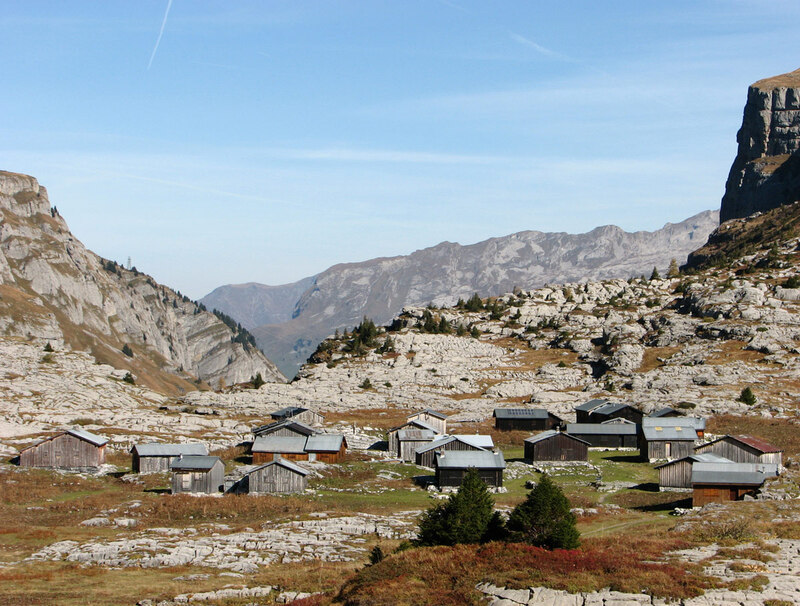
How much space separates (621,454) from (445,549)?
5658 centimetres

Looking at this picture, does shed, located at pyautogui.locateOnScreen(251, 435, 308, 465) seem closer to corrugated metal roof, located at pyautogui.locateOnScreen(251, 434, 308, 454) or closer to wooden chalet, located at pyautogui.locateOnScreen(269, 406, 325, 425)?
corrugated metal roof, located at pyautogui.locateOnScreen(251, 434, 308, 454)

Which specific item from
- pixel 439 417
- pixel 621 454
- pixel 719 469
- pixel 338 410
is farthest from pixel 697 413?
pixel 338 410

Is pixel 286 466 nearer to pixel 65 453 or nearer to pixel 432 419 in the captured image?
pixel 65 453

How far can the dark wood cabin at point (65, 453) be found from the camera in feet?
259

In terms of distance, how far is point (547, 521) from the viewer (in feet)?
129

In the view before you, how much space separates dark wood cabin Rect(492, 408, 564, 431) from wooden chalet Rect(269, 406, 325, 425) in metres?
24.4

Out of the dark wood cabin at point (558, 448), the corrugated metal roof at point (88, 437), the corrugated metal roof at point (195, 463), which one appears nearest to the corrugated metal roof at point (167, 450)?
the corrugated metal roof at point (88, 437)

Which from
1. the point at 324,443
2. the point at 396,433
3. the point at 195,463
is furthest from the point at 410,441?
the point at 195,463

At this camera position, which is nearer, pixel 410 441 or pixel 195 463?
pixel 195 463

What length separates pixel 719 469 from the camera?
61938mm

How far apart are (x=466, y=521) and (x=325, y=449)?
140 ft

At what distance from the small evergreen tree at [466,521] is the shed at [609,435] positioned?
54.8 meters

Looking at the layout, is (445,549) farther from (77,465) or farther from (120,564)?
(77,465)

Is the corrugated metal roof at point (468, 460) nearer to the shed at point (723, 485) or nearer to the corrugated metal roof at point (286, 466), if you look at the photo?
the corrugated metal roof at point (286, 466)
